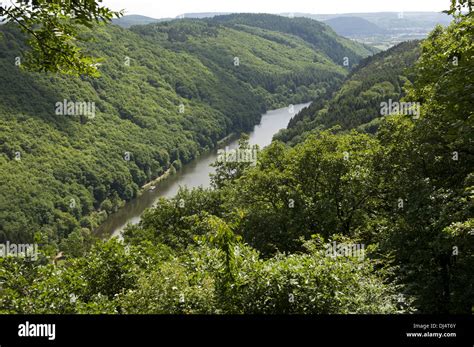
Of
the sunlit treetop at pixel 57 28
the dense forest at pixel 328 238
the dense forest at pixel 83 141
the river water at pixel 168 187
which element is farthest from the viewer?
the river water at pixel 168 187

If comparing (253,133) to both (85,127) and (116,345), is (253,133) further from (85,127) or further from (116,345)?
(116,345)

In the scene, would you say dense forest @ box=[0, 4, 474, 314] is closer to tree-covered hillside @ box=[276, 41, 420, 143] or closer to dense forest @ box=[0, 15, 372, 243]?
dense forest @ box=[0, 15, 372, 243]

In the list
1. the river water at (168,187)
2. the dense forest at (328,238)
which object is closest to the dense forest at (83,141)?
the river water at (168,187)

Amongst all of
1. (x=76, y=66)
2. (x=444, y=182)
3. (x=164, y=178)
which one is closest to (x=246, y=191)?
(x=444, y=182)

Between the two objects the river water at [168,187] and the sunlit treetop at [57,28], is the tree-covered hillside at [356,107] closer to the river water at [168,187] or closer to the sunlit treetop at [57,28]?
the river water at [168,187]

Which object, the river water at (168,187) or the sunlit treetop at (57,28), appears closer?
the sunlit treetop at (57,28)

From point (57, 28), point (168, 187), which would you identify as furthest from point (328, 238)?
point (168, 187)

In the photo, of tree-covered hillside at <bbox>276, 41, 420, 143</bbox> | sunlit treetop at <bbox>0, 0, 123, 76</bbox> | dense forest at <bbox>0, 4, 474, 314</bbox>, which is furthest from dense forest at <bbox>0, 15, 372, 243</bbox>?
sunlit treetop at <bbox>0, 0, 123, 76</bbox>

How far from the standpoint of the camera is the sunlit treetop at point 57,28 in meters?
6.64

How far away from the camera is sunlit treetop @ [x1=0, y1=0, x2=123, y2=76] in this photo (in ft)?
21.8

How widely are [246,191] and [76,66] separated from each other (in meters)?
19.6

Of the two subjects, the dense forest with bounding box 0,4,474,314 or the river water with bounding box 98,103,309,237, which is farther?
the river water with bounding box 98,103,309,237

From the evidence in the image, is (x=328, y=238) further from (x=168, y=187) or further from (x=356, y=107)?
(x=356, y=107)

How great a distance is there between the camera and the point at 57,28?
7.15 meters
